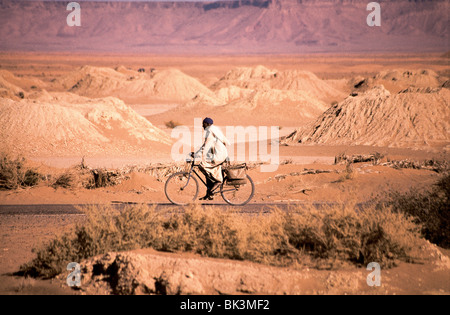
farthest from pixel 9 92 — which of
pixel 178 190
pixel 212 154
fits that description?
pixel 212 154

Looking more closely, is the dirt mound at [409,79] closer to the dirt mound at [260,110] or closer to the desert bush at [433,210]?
the dirt mound at [260,110]

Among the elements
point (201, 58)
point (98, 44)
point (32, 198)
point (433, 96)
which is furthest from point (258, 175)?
point (98, 44)

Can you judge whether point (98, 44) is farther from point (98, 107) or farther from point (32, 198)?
point (32, 198)

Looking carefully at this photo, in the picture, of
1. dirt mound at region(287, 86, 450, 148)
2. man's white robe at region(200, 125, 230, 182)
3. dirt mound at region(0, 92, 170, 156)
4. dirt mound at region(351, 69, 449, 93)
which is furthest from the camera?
dirt mound at region(351, 69, 449, 93)

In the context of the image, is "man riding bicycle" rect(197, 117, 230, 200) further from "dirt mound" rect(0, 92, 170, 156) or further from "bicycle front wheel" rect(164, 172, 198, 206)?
"dirt mound" rect(0, 92, 170, 156)

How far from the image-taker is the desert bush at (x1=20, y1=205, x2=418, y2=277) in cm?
711

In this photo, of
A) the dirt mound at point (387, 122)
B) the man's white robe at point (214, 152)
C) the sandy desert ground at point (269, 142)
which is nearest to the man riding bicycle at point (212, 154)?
the man's white robe at point (214, 152)

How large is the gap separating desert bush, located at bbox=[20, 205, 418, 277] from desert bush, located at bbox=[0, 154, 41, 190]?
728cm

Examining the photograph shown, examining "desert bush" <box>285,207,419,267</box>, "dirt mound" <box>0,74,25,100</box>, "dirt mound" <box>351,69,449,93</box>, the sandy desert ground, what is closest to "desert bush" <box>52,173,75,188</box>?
the sandy desert ground

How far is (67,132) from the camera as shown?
84.9 ft

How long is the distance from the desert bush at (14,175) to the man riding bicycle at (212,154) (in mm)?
5670

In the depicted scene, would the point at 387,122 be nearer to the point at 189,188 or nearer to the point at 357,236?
the point at 189,188

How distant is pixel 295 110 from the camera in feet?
158

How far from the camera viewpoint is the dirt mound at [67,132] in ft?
80.9
